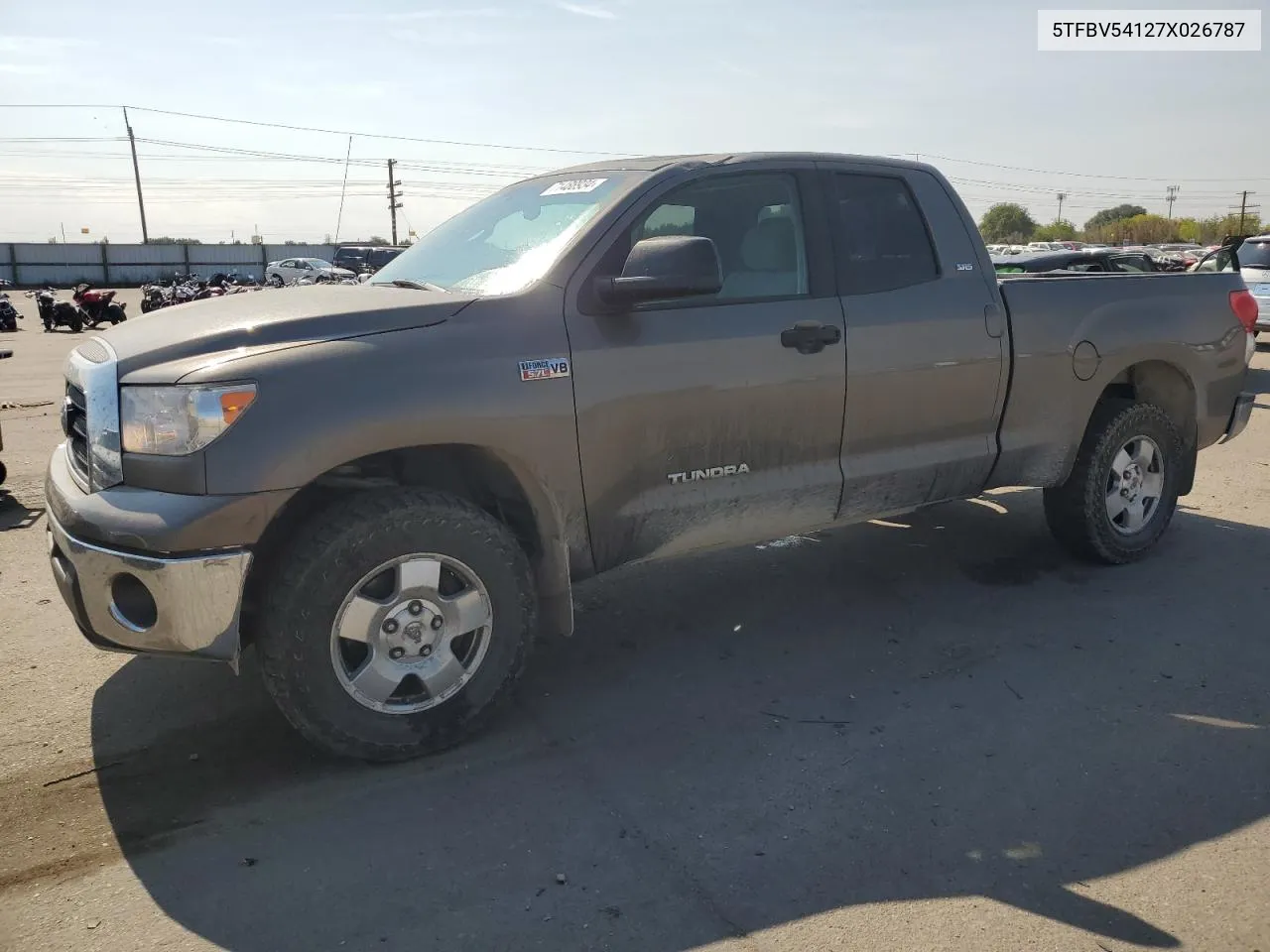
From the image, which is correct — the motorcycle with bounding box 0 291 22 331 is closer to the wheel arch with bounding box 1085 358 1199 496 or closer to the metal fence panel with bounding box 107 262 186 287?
the wheel arch with bounding box 1085 358 1199 496

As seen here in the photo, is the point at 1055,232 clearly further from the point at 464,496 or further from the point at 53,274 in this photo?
the point at 464,496

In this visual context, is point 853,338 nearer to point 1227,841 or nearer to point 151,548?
point 1227,841

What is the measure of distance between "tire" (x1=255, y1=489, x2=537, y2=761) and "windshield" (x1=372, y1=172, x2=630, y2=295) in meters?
0.89

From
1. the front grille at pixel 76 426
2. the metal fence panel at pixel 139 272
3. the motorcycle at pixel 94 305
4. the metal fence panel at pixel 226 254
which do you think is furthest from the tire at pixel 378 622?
the metal fence panel at pixel 226 254

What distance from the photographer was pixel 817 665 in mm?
4262

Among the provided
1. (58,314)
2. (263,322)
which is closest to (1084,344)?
(263,322)

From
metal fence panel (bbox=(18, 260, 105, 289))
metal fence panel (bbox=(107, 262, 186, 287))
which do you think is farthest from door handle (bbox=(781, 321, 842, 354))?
metal fence panel (bbox=(107, 262, 186, 287))

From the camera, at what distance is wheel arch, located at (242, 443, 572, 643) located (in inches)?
130

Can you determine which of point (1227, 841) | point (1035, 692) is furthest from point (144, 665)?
point (1227, 841)

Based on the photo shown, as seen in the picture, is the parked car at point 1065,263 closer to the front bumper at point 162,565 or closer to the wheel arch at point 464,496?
the wheel arch at point 464,496

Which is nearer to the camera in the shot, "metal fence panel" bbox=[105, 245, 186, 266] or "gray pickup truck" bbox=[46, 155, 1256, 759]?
"gray pickup truck" bbox=[46, 155, 1256, 759]

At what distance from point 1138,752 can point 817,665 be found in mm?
1229

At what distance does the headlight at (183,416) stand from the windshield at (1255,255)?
16.1 meters

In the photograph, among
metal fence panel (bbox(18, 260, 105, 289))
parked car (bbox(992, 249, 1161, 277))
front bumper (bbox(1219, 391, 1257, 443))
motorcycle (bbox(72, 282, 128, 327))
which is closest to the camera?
front bumper (bbox(1219, 391, 1257, 443))
